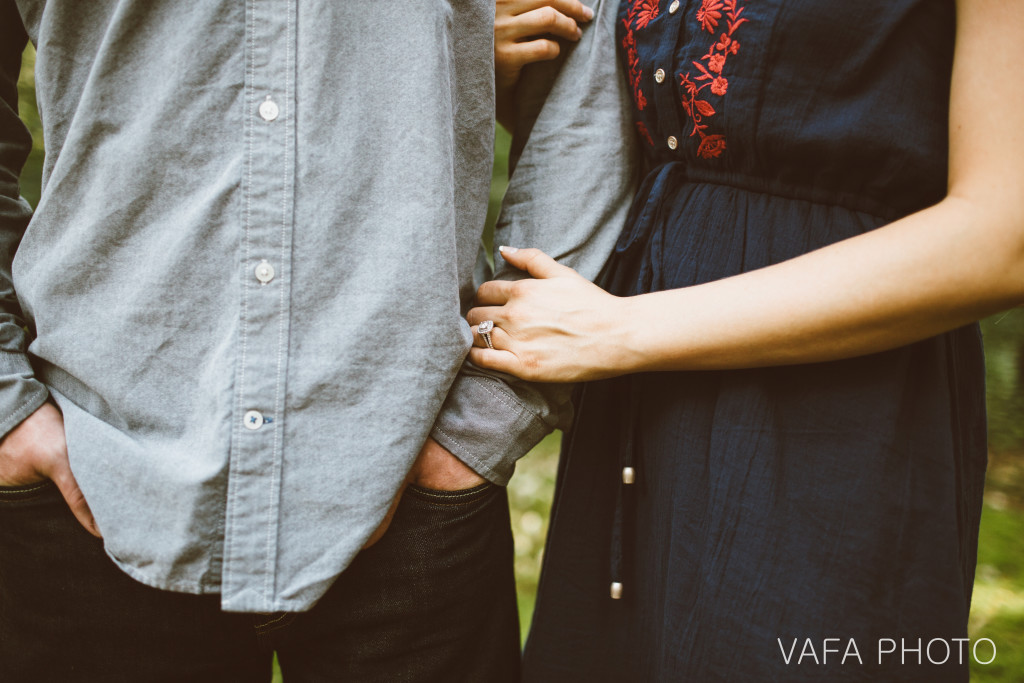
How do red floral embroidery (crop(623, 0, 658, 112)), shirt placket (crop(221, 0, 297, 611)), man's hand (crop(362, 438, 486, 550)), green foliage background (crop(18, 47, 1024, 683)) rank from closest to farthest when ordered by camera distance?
1. shirt placket (crop(221, 0, 297, 611))
2. man's hand (crop(362, 438, 486, 550))
3. red floral embroidery (crop(623, 0, 658, 112))
4. green foliage background (crop(18, 47, 1024, 683))

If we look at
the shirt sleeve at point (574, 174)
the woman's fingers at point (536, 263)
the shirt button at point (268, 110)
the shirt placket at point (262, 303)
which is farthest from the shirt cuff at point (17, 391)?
the woman's fingers at point (536, 263)

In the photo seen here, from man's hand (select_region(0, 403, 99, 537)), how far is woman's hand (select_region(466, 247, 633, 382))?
25.2 inches

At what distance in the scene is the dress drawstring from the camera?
121cm

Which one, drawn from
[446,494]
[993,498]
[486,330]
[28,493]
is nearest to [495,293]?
[486,330]

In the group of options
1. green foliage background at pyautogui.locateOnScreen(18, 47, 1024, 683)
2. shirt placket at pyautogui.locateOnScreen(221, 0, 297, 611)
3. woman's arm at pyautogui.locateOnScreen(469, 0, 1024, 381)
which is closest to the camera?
woman's arm at pyautogui.locateOnScreen(469, 0, 1024, 381)

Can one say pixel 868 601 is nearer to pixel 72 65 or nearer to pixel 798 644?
pixel 798 644

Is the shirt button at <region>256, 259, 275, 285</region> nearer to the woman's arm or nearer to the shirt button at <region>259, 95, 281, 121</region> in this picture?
the shirt button at <region>259, 95, 281, 121</region>

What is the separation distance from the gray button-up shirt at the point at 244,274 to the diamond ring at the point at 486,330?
0.13 metres

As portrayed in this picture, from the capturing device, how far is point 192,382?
1.02 metres

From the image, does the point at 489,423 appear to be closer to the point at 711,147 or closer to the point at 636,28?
the point at 711,147

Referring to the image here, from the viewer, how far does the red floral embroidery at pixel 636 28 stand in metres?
1.19

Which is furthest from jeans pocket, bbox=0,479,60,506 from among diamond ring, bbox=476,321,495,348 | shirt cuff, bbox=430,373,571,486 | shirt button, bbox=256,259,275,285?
diamond ring, bbox=476,321,495,348

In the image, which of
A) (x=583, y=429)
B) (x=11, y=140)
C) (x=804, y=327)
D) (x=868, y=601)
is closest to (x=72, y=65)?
(x=11, y=140)

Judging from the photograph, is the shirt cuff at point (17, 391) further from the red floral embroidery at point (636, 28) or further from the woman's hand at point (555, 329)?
the red floral embroidery at point (636, 28)
